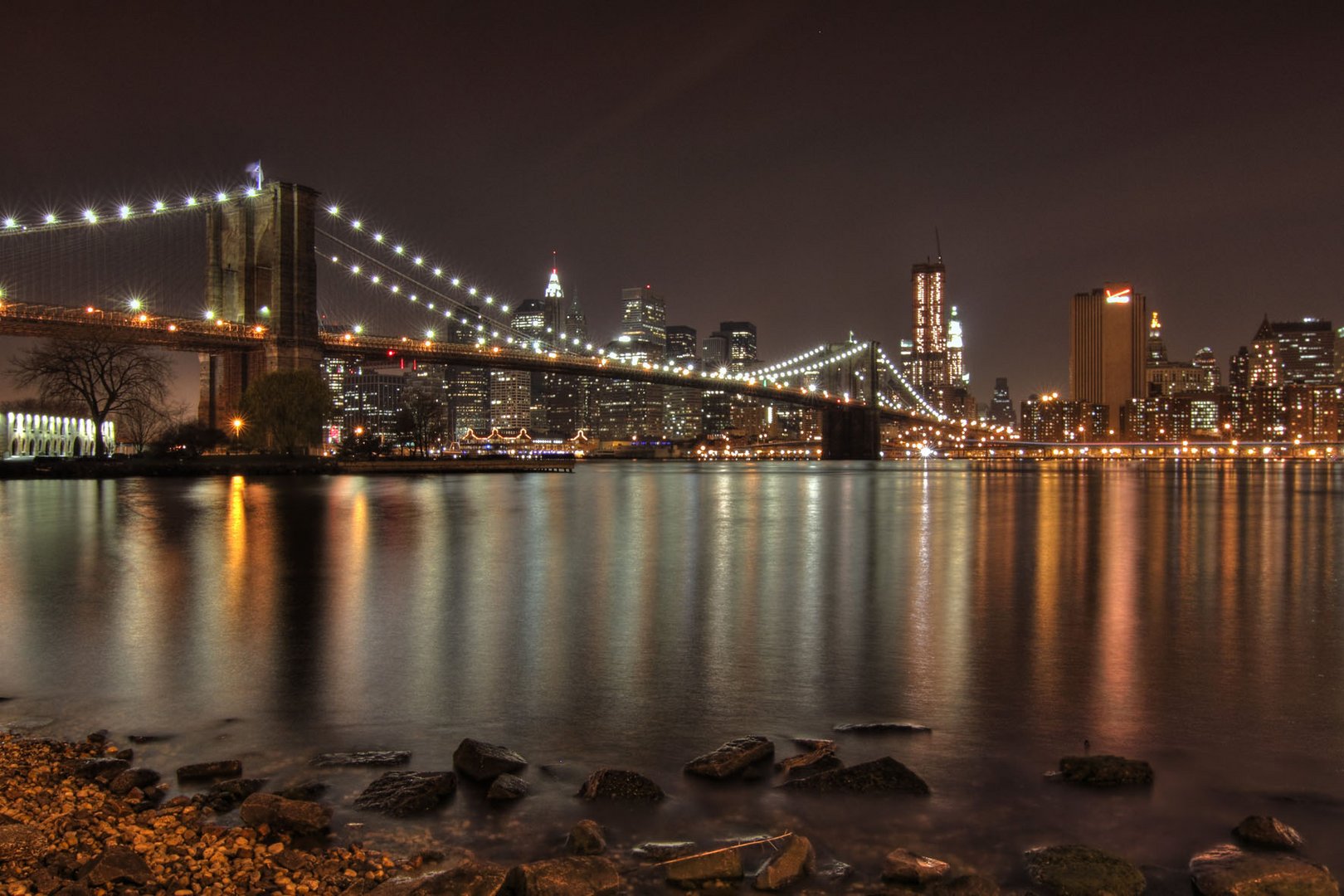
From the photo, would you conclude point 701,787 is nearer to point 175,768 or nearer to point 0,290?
point 175,768

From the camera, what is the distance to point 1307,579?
13.9 meters

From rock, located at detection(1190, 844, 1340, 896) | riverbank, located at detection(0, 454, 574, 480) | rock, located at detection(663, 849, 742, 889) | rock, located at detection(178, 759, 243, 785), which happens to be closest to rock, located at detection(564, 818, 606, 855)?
rock, located at detection(663, 849, 742, 889)

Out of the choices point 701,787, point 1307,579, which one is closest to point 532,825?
point 701,787

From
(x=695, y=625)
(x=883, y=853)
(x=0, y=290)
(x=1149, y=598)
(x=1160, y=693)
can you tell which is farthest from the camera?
(x=0, y=290)

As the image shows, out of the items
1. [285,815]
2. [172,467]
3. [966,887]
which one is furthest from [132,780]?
[172,467]

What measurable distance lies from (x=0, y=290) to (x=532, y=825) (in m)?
49.4

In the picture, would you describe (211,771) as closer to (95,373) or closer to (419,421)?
(95,373)

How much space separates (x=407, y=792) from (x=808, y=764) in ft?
7.19

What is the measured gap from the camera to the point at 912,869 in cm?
416

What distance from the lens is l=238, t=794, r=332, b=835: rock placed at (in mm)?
4516

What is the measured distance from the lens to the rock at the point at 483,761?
5.27 metres

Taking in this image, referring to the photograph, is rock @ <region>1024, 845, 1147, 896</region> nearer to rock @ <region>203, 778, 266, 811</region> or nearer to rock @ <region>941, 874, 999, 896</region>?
rock @ <region>941, 874, 999, 896</region>

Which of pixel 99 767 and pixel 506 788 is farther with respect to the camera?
pixel 99 767

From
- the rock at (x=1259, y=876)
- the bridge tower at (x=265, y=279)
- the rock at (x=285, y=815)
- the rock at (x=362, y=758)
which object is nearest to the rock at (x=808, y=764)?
the rock at (x=1259, y=876)
